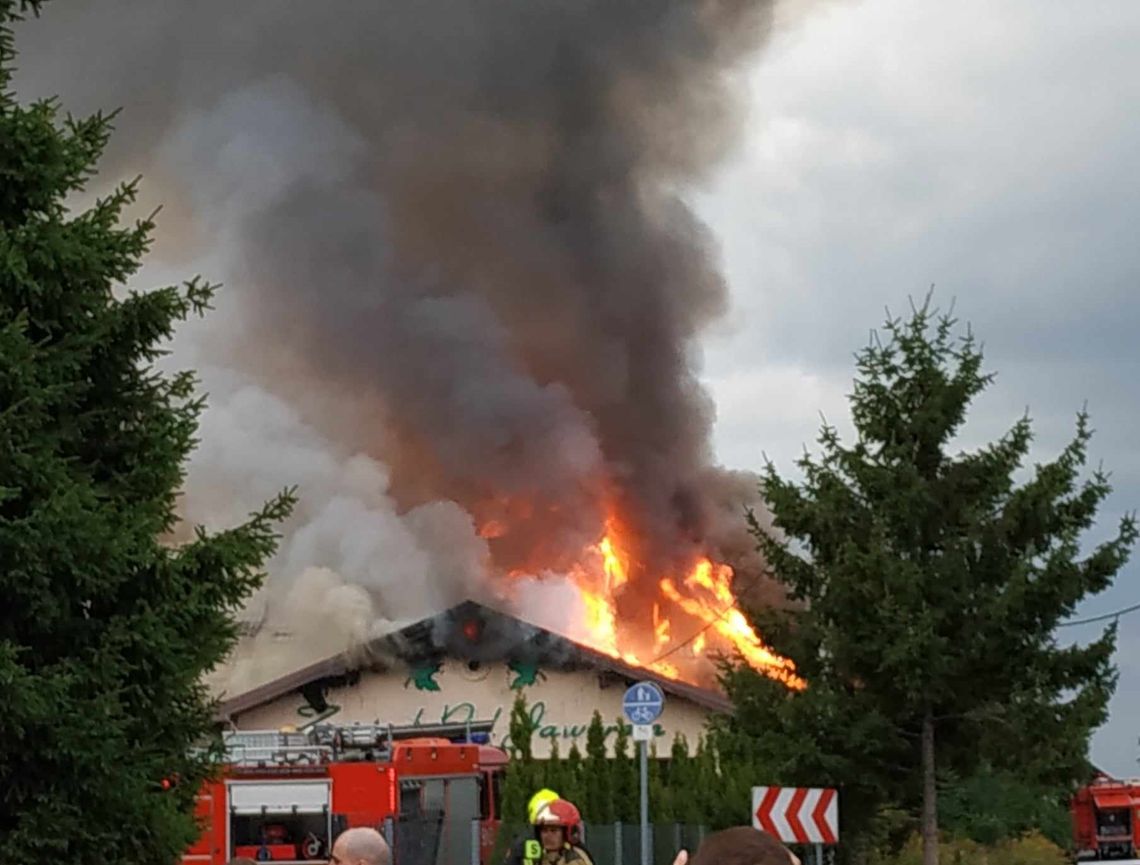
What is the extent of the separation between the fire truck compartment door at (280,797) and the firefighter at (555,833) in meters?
12.0

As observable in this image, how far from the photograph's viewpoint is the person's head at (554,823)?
1006 centimetres

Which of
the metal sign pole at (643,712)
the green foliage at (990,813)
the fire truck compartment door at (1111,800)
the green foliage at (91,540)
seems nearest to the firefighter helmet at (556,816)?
the green foliage at (91,540)

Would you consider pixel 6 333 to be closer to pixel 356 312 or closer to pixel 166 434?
pixel 166 434

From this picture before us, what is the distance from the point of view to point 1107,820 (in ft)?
129

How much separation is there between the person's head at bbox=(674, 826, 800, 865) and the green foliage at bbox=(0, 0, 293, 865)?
6590mm

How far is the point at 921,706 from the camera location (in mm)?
18656

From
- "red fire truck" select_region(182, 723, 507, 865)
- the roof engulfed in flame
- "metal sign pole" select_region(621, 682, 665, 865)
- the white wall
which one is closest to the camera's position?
"metal sign pole" select_region(621, 682, 665, 865)

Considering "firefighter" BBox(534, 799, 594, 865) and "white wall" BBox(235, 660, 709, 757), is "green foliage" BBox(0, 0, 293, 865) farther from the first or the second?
"white wall" BBox(235, 660, 709, 757)

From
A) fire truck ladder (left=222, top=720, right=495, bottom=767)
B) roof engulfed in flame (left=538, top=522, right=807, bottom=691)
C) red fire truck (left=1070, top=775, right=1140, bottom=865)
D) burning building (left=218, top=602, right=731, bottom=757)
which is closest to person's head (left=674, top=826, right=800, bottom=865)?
fire truck ladder (left=222, top=720, right=495, bottom=767)

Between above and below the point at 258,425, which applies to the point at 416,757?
below

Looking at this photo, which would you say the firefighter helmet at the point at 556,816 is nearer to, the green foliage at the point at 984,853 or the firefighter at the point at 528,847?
the firefighter at the point at 528,847

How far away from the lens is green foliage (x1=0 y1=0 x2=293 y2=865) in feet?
34.6

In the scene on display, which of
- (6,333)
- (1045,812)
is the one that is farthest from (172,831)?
(1045,812)

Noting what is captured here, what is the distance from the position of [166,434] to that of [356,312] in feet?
105
